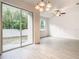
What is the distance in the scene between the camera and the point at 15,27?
16.2 feet

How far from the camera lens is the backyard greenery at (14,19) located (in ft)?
14.5

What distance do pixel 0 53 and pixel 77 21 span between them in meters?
7.72

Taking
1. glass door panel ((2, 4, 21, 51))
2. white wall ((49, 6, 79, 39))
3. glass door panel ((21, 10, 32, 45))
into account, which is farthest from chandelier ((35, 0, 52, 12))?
white wall ((49, 6, 79, 39))

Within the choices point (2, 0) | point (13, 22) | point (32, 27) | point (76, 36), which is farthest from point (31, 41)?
point (76, 36)

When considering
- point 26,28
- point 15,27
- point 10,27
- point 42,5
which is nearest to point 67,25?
point 26,28

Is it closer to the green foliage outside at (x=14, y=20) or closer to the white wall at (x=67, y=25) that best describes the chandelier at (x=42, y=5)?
the green foliage outside at (x=14, y=20)

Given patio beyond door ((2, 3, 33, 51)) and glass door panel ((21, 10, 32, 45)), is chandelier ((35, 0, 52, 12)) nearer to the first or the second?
patio beyond door ((2, 3, 33, 51))

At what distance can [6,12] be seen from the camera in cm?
446

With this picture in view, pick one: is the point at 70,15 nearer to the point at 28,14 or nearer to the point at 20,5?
the point at 28,14

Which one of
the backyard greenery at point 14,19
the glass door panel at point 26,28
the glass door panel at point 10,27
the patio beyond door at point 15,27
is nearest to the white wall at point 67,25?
the glass door panel at point 26,28

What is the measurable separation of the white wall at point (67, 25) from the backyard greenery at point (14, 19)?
4.97m

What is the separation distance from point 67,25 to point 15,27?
6.53 metres

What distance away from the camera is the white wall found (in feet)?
28.7

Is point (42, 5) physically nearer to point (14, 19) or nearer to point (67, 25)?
point (14, 19)
